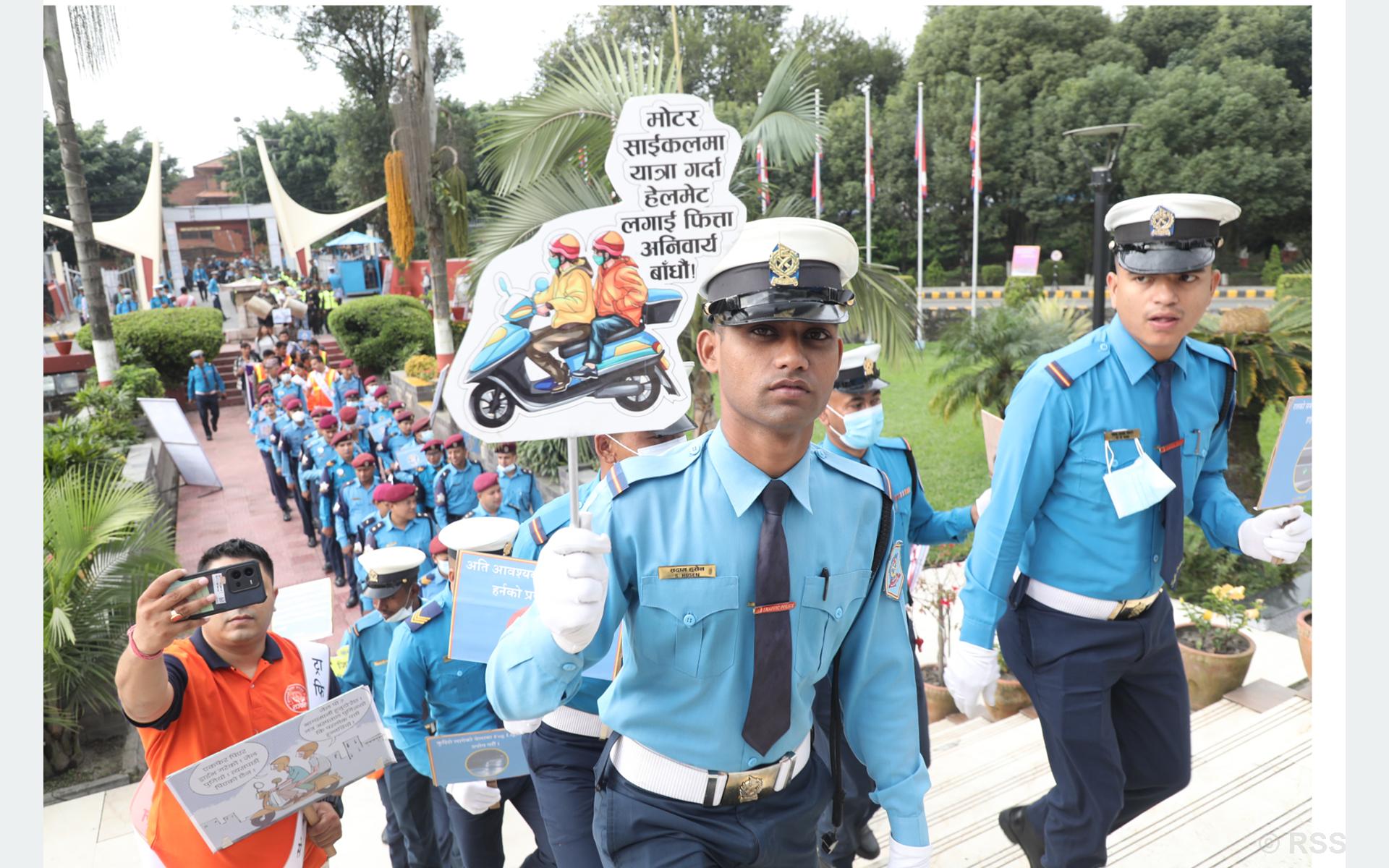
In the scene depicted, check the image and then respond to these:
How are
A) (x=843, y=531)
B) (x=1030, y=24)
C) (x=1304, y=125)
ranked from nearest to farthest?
(x=843, y=531) < (x=1304, y=125) < (x=1030, y=24)

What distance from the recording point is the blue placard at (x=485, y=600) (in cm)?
305

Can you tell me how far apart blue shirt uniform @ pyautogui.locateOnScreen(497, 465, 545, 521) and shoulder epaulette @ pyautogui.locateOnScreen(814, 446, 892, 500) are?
5.88 metres

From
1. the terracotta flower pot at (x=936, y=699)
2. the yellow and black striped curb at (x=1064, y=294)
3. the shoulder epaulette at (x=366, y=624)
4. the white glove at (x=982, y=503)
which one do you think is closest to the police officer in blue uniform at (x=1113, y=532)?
the white glove at (x=982, y=503)

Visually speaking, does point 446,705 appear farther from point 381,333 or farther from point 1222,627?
point 381,333

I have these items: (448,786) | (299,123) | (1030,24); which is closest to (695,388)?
(448,786)

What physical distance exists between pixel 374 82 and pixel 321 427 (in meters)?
21.2

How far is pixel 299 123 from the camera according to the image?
39.5 m

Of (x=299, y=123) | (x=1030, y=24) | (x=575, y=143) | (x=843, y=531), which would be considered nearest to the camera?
(x=843, y=531)

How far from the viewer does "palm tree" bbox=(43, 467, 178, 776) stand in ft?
19.1

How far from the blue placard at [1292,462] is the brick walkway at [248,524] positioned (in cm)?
795

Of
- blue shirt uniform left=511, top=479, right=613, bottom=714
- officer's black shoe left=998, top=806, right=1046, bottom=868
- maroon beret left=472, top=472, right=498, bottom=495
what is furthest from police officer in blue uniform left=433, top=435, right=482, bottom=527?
officer's black shoe left=998, top=806, right=1046, bottom=868

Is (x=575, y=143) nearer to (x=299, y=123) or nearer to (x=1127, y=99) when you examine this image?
(x=1127, y=99)

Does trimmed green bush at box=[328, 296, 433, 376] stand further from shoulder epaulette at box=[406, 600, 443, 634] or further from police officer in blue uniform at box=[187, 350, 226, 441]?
shoulder epaulette at box=[406, 600, 443, 634]

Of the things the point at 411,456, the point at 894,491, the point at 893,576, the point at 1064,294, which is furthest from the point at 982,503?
the point at 1064,294
